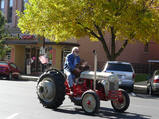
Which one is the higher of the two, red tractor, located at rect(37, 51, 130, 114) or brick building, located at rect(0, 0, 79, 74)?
brick building, located at rect(0, 0, 79, 74)

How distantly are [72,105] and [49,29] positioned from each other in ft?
36.9

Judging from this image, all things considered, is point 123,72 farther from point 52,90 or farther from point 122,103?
point 52,90

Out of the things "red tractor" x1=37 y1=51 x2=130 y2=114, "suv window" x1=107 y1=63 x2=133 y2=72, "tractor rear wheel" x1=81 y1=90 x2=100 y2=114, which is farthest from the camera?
"suv window" x1=107 y1=63 x2=133 y2=72

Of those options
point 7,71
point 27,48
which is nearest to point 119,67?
point 7,71

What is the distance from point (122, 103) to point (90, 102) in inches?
47.9

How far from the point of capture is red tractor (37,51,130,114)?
27.7 feet

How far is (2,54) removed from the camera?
32.2m

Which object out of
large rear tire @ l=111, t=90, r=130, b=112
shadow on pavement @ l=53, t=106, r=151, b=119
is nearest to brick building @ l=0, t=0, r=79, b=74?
shadow on pavement @ l=53, t=106, r=151, b=119

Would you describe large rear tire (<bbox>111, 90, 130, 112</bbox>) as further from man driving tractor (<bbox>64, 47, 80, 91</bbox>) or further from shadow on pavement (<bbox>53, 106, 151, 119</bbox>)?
man driving tractor (<bbox>64, 47, 80, 91</bbox>)

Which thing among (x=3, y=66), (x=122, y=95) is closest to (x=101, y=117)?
(x=122, y=95)

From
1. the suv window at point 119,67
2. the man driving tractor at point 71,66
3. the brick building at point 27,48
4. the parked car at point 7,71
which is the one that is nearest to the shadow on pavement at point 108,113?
the man driving tractor at point 71,66

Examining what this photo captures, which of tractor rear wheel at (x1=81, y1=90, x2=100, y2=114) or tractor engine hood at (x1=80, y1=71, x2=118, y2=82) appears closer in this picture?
tractor rear wheel at (x1=81, y1=90, x2=100, y2=114)

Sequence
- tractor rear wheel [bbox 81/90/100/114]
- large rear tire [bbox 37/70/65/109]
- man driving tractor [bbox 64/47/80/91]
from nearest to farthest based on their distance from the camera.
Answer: tractor rear wheel [bbox 81/90/100/114] → large rear tire [bbox 37/70/65/109] → man driving tractor [bbox 64/47/80/91]

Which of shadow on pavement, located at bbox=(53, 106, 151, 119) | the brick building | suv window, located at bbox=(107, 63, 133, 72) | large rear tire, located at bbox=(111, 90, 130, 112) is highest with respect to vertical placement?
the brick building
